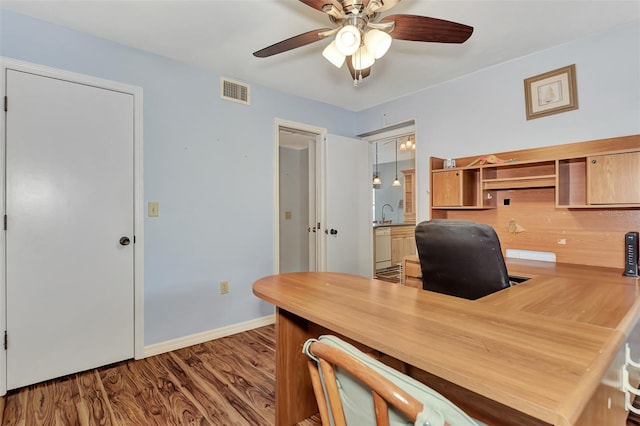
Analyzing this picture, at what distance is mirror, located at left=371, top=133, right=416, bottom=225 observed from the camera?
22.1 feet

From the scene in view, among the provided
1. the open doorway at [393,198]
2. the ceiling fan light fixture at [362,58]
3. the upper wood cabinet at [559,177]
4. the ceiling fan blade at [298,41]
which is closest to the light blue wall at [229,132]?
→ the upper wood cabinet at [559,177]

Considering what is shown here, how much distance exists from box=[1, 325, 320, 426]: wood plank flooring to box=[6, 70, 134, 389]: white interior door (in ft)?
0.62

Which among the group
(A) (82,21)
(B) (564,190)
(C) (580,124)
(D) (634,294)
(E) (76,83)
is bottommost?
(D) (634,294)

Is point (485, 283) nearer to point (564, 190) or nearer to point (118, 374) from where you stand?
point (564, 190)

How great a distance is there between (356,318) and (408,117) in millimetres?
2873

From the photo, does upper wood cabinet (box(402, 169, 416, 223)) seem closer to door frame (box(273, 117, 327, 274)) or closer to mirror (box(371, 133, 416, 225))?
mirror (box(371, 133, 416, 225))

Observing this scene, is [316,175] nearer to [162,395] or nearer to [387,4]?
[387,4]

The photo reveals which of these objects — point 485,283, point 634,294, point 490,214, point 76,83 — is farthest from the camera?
point 490,214

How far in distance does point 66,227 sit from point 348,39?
7.31 feet

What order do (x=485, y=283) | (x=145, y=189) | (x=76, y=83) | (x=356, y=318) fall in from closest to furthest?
(x=356, y=318), (x=485, y=283), (x=76, y=83), (x=145, y=189)

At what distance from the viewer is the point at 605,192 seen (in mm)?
1984

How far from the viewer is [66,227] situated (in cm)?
216

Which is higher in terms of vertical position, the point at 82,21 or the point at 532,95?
the point at 82,21

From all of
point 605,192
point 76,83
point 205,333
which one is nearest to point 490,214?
point 605,192
